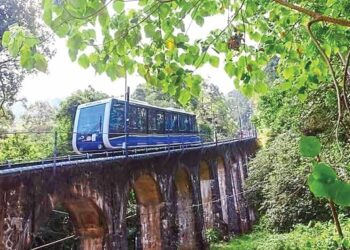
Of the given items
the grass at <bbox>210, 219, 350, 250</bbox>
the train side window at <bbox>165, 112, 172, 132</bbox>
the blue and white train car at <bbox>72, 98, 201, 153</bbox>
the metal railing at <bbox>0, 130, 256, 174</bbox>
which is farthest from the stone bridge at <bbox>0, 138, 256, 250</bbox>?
the grass at <bbox>210, 219, 350, 250</bbox>

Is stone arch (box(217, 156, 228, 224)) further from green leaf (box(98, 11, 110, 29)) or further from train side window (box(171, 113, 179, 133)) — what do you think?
green leaf (box(98, 11, 110, 29))

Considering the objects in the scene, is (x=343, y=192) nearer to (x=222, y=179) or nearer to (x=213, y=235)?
(x=213, y=235)

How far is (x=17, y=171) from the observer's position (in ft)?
20.9

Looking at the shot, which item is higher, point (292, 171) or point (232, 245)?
point (292, 171)

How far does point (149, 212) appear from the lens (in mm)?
12227

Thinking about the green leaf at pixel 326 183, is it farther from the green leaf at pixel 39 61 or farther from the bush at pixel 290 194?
the bush at pixel 290 194

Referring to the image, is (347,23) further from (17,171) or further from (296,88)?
(17,171)

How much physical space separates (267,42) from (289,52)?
0.24 meters

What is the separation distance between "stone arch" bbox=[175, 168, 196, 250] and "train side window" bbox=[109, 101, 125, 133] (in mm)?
3389

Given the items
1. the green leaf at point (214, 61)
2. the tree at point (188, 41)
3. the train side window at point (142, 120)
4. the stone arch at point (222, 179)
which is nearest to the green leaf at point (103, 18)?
the tree at point (188, 41)

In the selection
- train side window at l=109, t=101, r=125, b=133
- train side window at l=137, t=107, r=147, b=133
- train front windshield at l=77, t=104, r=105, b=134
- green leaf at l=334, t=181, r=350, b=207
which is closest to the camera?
green leaf at l=334, t=181, r=350, b=207

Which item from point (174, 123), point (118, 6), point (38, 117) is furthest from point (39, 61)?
point (38, 117)

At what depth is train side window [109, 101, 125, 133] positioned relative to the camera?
12.0 m

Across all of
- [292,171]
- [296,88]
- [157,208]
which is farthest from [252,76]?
[292,171]
